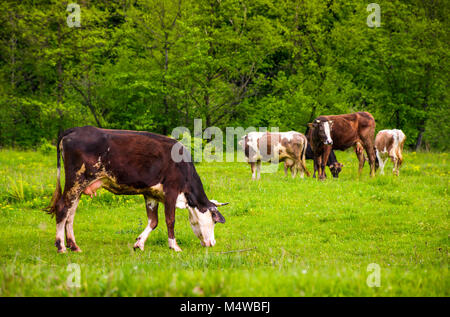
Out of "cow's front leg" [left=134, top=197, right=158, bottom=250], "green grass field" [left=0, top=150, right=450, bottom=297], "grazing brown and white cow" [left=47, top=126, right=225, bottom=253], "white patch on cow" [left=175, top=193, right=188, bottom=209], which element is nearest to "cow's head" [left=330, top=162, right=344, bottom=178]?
"green grass field" [left=0, top=150, right=450, bottom=297]

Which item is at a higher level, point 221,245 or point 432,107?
point 432,107

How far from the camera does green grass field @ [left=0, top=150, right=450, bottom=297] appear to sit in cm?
468

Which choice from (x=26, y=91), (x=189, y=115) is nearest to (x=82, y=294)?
(x=189, y=115)

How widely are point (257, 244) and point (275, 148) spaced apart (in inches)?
439

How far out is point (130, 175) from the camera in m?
9.33

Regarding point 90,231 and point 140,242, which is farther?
point 90,231

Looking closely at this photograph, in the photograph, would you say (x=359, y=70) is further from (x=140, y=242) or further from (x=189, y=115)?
(x=140, y=242)

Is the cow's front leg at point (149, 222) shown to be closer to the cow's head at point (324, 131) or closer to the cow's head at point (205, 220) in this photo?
the cow's head at point (205, 220)

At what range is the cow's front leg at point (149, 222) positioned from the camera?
9617 millimetres

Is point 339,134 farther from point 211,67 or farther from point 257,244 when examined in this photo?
point 211,67
